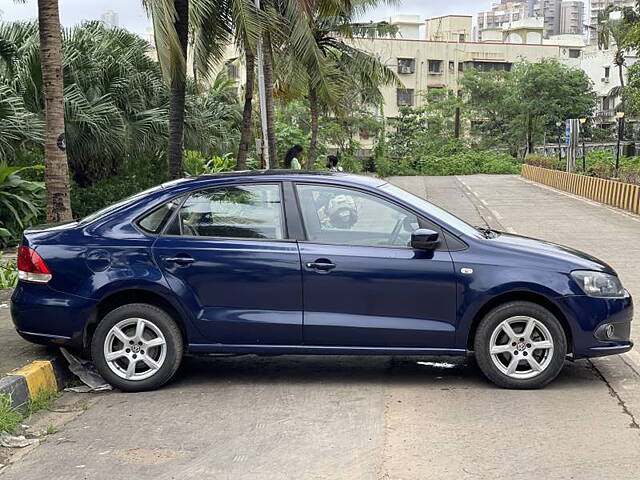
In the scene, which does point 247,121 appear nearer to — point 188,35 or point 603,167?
point 188,35

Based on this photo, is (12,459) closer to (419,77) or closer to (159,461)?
(159,461)

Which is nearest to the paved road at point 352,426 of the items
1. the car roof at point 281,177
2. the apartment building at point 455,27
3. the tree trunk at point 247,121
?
the car roof at point 281,177

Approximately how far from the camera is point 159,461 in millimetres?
5043

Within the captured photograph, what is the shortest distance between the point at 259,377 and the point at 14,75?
1064 centimetres

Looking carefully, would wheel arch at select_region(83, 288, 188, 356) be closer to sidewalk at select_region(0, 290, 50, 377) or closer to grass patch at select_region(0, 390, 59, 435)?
grass patch at select_region(0, 390, 59, 435)

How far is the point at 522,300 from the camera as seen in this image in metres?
6.44

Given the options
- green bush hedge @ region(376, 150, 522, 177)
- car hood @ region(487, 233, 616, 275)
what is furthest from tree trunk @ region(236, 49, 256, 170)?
green bush hedge @ region(376, 150, 522, 177)

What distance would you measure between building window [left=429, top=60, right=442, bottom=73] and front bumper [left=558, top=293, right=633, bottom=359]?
74.5 meters

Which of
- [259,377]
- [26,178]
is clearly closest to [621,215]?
[26,178]

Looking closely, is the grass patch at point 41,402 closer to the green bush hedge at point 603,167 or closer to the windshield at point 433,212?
the windshield at point 433,212

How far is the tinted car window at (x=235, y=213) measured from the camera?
657cm

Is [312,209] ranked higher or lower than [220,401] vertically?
higher

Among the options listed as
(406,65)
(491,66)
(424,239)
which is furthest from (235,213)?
(491,66)

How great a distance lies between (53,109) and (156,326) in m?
3.91
